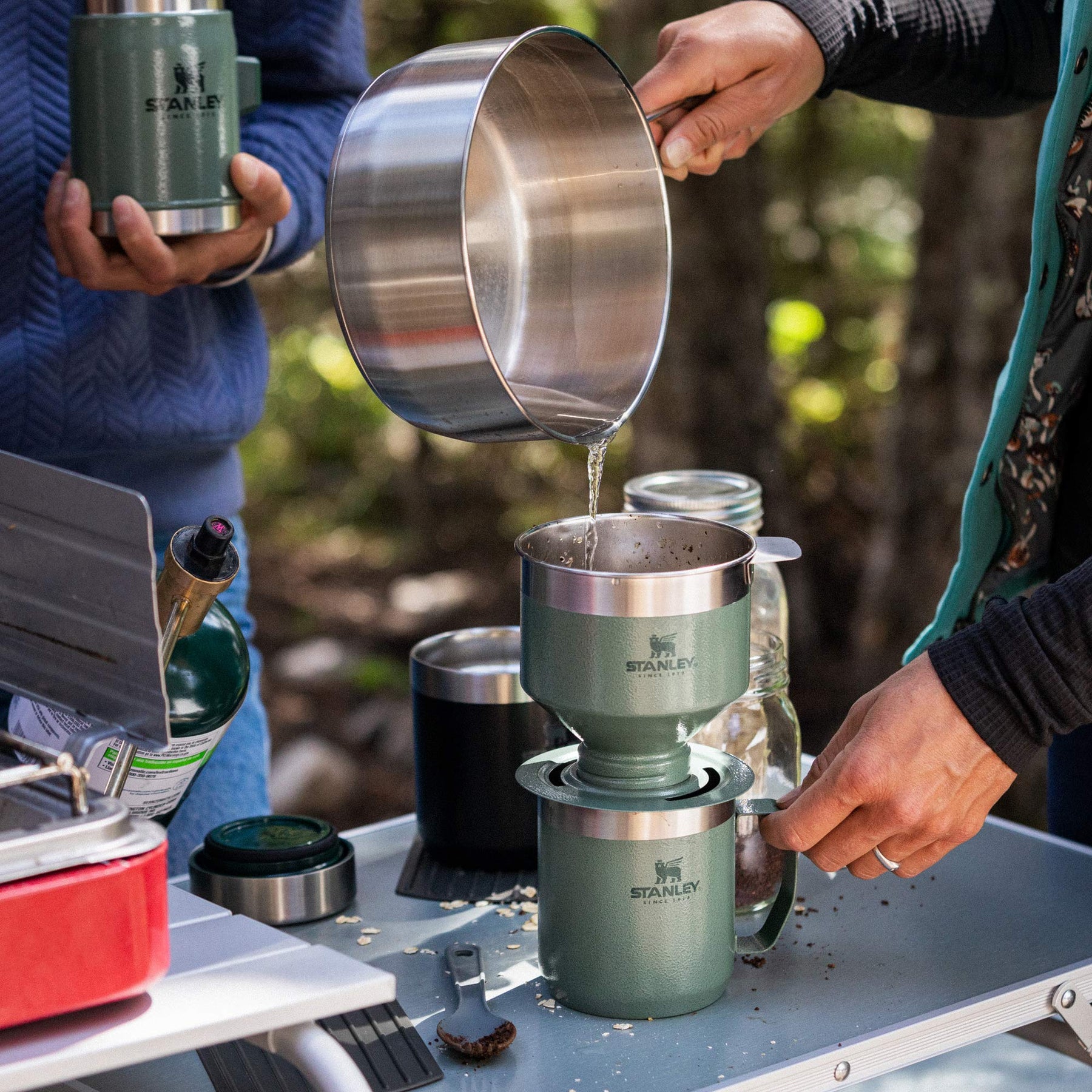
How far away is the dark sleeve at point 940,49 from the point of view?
139 centimetres

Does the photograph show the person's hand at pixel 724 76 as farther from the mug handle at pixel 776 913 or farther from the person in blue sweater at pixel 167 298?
the mug handle at pixel 776 913

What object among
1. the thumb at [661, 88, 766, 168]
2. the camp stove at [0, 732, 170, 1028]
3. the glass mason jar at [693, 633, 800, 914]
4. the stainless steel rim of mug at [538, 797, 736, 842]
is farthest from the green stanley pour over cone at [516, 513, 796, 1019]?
the thumb at [661, 88, 766, 168]

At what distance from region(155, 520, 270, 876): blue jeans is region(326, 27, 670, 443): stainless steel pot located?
433mm

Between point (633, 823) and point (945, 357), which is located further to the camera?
point (945, 357)

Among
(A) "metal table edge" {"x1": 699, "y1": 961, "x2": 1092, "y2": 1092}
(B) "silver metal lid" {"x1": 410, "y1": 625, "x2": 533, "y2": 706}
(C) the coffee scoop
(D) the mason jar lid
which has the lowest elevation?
(A) "metal table edge" {"x1": 699, "y1": 961, "x2": 1092, "y2": 1092}

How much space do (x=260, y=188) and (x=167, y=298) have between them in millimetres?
252

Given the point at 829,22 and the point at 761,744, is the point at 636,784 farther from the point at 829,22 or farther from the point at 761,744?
the point at 829,22

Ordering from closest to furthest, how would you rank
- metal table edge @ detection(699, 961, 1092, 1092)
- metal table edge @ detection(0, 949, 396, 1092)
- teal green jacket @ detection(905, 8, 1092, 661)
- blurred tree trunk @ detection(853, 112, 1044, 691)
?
metal table edge @ detection(0, 949, 396, 1092)
metal table edge @ detection(699, 961, 1092, 1092)
teal green jacket @ detection(905, 8, 1092, 661)
blurred tree trunk @ detection(853, 112, 1044, 691)

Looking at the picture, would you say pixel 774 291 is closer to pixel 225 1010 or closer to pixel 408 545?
pixel 408 545

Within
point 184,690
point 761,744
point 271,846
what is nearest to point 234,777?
point 271,846

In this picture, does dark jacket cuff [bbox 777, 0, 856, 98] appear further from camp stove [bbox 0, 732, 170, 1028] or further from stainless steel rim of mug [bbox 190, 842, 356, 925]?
camp stove [bbox 0, 732, 170, 1028]

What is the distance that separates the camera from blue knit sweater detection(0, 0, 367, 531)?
1.33 m

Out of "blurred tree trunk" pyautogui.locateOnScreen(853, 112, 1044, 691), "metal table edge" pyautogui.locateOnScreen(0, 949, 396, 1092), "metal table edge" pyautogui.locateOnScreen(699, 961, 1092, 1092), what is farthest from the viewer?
"blurred tree trunk" pyautogui.locateOnScreen(853, 112, 1044, 691)

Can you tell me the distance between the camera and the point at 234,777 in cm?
147
